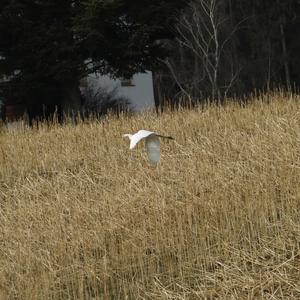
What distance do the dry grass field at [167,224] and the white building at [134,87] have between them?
1759 centimetres

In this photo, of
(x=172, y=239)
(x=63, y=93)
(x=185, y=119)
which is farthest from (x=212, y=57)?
(x=172, y=239)

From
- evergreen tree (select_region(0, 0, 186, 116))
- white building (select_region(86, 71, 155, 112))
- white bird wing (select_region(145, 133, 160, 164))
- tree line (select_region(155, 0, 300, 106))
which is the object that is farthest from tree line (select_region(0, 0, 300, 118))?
tree line (select_region(155, 0, 300, 106))

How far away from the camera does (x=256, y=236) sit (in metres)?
4.92

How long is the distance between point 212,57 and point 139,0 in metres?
17.1

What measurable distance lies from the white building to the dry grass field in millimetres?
17588

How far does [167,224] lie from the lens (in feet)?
17.5

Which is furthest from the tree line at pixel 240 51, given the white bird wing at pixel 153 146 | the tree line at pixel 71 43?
the white bird wing at pixel 153 146

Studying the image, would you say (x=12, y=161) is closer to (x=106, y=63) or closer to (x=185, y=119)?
(x=185, y=119)

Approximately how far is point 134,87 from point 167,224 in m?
23.4

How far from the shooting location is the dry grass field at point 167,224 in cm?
451

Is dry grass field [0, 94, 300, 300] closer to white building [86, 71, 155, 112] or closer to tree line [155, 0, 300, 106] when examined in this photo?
white building [86, 71, 155, 112]

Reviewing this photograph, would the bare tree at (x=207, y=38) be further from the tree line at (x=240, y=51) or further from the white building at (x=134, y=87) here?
the white building at (x=134, y=87)

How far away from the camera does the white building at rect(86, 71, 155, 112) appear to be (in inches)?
1022

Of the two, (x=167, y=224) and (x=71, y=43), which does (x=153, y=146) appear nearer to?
(x=167, y=224)
